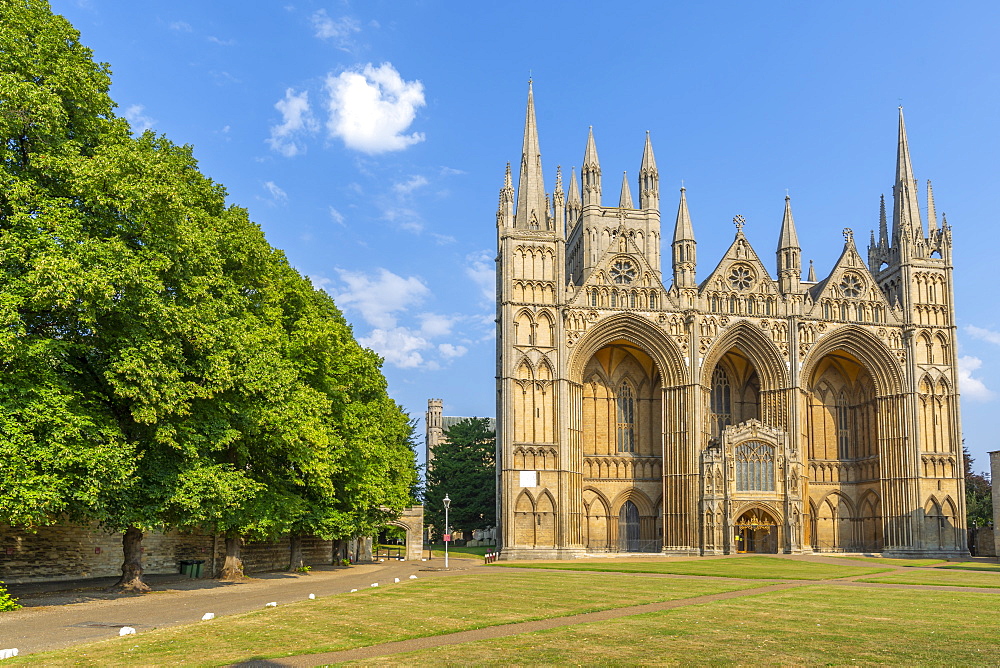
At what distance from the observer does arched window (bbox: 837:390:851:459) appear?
2490 inches

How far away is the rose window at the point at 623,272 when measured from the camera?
59.0 m

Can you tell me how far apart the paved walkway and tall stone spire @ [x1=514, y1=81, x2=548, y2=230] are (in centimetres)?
3166

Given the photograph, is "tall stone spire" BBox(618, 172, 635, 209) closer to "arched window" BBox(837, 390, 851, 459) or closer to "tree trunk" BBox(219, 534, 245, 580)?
"arched window" BBox(837, 390, 851, 459)

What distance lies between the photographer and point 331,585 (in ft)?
91.9

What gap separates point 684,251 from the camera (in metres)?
60.1

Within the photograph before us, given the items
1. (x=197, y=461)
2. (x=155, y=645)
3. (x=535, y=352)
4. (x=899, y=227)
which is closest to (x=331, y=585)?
(x=197, y=461)

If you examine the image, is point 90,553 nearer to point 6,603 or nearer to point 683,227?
point 6,603

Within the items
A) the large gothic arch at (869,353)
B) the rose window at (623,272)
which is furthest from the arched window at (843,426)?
the rose window at (623,272)

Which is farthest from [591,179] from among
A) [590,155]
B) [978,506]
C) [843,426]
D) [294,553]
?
[294,553]

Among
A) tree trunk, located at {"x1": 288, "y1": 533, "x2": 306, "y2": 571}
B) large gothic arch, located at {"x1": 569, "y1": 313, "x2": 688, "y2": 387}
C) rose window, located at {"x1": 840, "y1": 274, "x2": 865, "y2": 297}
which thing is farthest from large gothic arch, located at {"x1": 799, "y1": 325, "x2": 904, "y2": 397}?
tree trunk, located at {"x1": 288, "y1": 533, "x2": 306, "y2": 571}

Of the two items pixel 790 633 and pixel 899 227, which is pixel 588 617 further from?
pixel 899 227

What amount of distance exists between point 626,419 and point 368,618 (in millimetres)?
46332

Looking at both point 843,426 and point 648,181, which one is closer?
point 843,426

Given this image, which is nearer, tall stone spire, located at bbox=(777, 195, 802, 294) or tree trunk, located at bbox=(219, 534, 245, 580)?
tree trunk, located at bbox=(219, 534, 245, 580)
